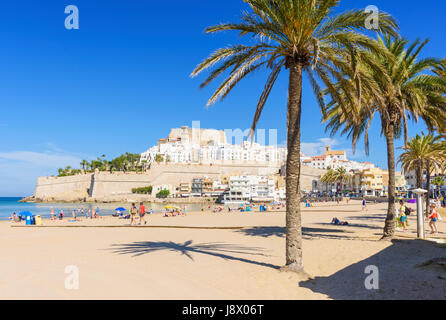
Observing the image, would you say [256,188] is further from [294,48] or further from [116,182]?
[294,48]

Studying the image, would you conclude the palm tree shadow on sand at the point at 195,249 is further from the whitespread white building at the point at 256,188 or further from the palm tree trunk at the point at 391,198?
the whitespread white building at the point at 256,188

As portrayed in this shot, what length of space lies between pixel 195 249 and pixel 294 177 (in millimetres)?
5171

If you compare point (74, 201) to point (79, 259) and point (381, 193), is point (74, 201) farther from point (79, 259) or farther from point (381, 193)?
point (79, 259)

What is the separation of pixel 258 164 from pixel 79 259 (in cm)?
11744

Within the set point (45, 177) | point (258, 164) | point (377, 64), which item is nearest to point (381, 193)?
point (258, 164)

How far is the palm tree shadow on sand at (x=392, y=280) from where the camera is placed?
605 centimetres

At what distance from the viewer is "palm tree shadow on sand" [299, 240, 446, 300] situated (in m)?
6.05

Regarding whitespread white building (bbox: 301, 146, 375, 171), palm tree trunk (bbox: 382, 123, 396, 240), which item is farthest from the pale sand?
whitespread white building (bbox: 301, 146, 375, 171)

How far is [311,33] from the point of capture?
7.92 metres

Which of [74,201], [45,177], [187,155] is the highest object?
[187,155]

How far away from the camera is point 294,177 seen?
7.93 metres

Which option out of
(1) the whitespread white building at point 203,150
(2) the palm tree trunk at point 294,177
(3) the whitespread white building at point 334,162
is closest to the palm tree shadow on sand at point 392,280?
(2) the palm tree trunk at point 294,177

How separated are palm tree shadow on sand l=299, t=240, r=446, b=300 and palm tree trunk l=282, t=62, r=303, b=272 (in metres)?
0.78

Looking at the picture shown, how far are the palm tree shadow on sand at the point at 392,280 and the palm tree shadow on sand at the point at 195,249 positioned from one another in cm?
235
